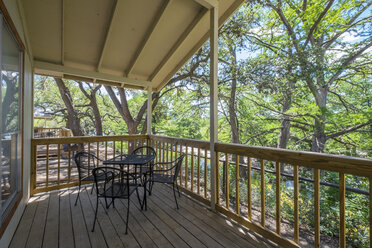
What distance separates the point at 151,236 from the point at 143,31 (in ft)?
10.5

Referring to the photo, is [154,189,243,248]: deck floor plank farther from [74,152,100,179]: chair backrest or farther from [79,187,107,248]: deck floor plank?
[74,152,100,179]: chair backrest

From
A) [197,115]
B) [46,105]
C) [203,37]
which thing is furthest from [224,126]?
[46,105]

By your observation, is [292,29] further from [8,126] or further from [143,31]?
[8,126]

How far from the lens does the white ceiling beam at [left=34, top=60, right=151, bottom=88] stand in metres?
3.32

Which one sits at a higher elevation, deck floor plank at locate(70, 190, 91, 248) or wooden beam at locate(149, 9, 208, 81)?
wooden beam at locate(149, 9, 208, 81)

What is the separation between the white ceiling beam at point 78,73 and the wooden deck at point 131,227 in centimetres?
236

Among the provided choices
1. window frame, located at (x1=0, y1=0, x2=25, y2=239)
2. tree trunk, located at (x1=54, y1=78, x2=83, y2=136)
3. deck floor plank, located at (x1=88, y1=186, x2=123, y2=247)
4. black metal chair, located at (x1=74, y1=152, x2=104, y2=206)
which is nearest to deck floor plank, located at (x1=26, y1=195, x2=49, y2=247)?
window frame, located at (x1=0, y1=0, x2=25, y2=239)

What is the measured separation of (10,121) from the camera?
6.68ft

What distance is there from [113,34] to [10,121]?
2.07 metres

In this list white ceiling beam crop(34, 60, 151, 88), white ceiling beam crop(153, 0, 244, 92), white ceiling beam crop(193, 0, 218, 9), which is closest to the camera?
white ceiling beam crop(193, 0, 218, 9)

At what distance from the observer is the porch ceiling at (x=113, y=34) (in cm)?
268

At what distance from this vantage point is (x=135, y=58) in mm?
3773

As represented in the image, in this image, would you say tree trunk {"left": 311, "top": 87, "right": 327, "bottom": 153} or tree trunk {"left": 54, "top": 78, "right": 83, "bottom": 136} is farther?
tree trunk {"left": 54, "top": 78, "right": 83, "bottom": 136}

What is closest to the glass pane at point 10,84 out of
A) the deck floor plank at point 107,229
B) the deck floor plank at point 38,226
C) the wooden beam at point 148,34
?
the deck floor plank at point 38,226
